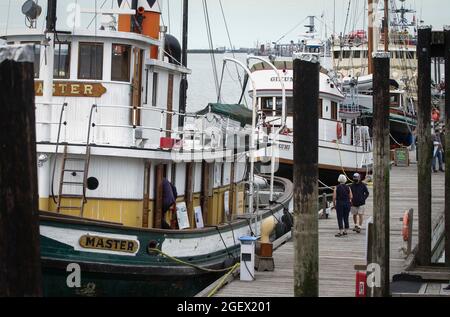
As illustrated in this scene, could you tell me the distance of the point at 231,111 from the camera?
71.6 ft

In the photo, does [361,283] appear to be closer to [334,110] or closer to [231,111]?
[231,111]

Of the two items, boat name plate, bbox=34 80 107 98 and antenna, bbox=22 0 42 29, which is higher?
antenna, bbox=22 0 42 29

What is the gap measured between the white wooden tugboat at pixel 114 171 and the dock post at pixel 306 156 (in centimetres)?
417

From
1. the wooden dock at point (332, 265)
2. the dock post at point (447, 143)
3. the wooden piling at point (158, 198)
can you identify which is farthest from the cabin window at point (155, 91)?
the dock post at point (447, 143)

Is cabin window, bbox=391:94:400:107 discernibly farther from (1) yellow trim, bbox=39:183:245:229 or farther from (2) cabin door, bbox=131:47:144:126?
(1) yellow trim, bbox=39:183:245:229

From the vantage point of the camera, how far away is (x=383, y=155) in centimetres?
1241

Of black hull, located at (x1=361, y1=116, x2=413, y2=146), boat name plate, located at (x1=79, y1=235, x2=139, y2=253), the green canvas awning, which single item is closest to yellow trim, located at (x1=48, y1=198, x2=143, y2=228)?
boat name plate, located at (x1=79, y1=235, x2=139, y2=253)

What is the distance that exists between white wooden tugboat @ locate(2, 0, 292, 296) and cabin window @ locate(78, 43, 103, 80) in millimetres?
18

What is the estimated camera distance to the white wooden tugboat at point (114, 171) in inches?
514

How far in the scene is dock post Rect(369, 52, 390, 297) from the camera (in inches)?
464

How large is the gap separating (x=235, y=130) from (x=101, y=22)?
4.82 metres

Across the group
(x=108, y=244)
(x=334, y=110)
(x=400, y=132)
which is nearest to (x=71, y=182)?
(x=108, y=244)

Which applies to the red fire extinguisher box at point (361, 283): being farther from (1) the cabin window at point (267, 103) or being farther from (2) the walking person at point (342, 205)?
(1) the cabin window at point (267, 103)
